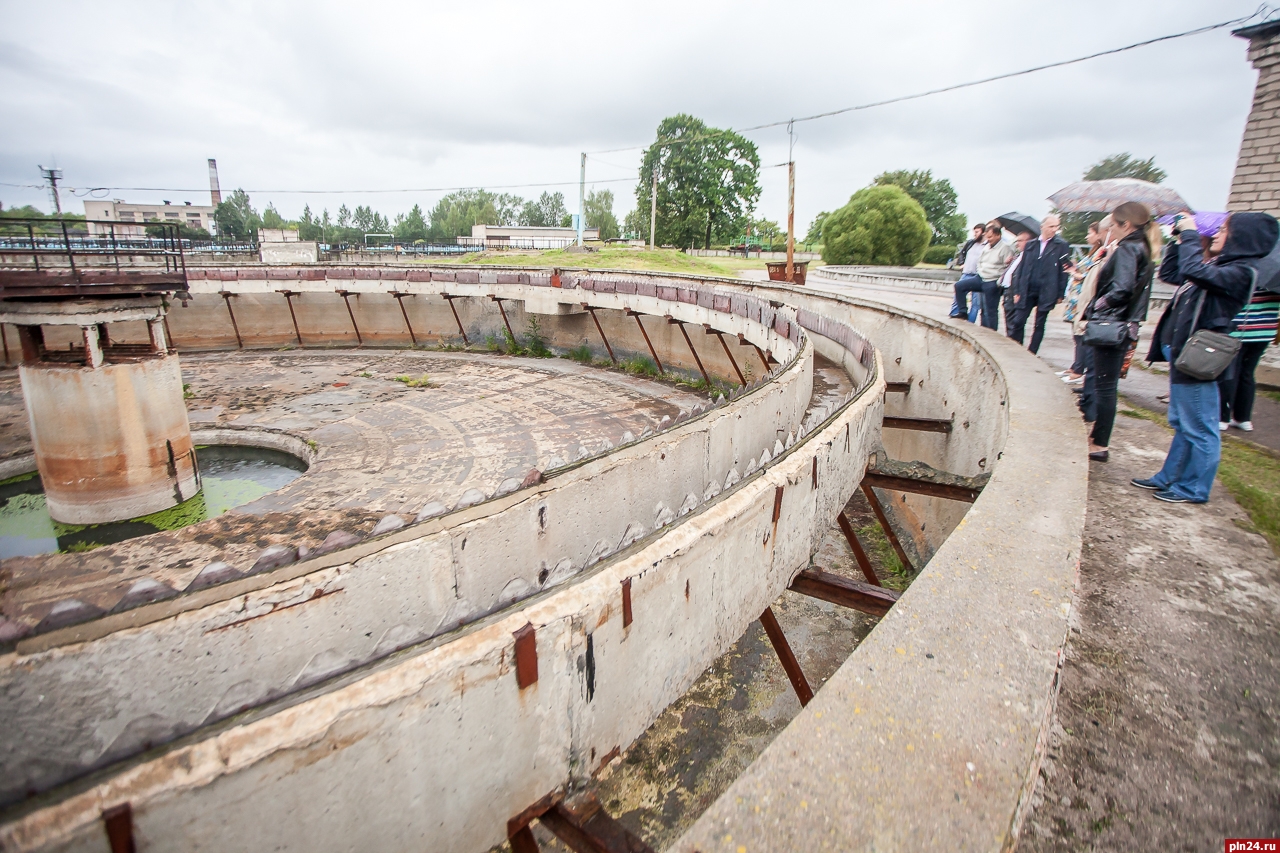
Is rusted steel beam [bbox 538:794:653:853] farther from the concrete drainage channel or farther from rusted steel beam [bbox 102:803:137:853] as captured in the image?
rusted steel beam [bbox 102:803:137:853]

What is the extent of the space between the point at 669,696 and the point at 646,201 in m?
60.4

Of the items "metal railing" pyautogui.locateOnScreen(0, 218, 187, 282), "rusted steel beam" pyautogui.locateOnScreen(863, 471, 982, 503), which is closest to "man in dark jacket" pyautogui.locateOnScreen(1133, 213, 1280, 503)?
"rusted steel beam" pyautogui.locateOnScreen(863, 471, 982, 503)

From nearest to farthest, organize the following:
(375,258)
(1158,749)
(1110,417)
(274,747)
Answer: (274,747) → (1158,749) → (1110,417) → (375,258)

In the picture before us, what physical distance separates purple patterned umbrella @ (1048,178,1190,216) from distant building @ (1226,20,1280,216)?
6.24m

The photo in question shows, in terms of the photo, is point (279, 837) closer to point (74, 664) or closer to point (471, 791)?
point (471, 791)

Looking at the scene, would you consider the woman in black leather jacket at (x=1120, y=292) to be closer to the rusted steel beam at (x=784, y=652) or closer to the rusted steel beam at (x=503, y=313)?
the rusted steel beam at (x=784, y=652)

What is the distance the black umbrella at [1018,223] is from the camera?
26.2 ft

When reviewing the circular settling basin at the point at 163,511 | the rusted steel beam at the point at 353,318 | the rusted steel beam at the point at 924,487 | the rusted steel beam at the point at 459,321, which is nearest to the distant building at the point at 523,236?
the rusted steel beam at the point at 353,318

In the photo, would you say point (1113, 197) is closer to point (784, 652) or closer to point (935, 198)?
point (784, 652)

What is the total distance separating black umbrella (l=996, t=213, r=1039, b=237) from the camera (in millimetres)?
8000

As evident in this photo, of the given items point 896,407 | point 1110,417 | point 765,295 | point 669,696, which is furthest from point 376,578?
point 765,295

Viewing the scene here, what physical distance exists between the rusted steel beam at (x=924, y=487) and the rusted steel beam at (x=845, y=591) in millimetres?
1012

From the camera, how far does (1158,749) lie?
2.00 metres

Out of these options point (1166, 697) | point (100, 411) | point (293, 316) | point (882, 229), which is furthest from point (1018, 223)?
point (882, 229)
